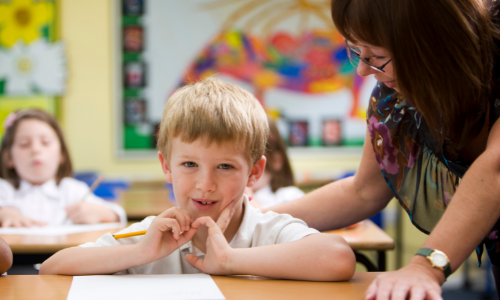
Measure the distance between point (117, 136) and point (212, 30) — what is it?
3.70ft

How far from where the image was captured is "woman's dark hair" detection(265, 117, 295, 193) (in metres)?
2.61

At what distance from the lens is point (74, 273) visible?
35.6 inches

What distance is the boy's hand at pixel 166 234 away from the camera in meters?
0.92

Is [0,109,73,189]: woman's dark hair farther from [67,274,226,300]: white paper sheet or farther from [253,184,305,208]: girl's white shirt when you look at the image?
[67,274,226,300]: white paper sheet

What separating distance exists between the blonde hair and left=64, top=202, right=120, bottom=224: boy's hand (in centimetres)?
100

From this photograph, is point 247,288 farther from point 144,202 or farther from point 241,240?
point 144,202

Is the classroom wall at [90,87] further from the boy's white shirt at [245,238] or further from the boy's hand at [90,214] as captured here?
the boy's white shirt at [245,238]

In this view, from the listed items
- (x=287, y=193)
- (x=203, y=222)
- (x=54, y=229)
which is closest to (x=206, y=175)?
(x=203, y=222)

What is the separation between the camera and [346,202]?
119 cm

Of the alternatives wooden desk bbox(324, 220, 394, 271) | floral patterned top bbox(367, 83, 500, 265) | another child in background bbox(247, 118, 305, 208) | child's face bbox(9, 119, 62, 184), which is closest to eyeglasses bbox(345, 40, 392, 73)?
floral patterned top bbox(367, 83, 500, 265)

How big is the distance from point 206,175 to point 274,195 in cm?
160

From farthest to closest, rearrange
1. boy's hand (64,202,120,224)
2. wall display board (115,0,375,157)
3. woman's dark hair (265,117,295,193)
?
wall display board (115,0,375,157) → woman's dark hair (265,117,295,193) → boy's hand (64,202,120,224)

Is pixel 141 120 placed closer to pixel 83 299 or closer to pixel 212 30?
pixel 212 30

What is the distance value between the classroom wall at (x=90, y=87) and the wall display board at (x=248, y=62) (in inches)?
3.4
